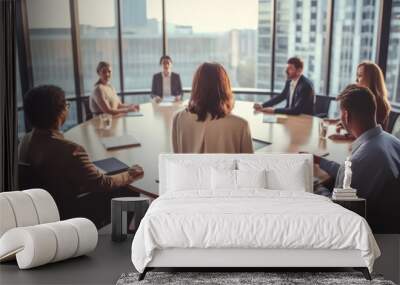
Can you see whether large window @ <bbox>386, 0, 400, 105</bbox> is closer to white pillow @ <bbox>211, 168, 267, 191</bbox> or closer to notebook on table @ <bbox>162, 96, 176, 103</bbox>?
white pillow @ <bbox>211, 168, 267, 191</bbox>

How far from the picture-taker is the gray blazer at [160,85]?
5793 millimetres

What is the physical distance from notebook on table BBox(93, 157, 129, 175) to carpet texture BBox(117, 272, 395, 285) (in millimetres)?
1750

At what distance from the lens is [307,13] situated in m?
5.68

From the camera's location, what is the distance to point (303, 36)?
5711 millimetres

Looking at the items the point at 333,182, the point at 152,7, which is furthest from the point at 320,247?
the point at 152,7

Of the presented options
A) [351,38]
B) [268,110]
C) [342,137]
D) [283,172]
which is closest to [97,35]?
[268,110]

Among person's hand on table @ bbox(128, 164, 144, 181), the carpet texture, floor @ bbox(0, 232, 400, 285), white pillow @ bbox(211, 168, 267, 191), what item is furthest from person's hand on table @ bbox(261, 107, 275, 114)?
the carpet texture

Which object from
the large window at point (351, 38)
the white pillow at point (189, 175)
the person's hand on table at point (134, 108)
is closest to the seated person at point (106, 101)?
the person's hand on table at point (134, 108)

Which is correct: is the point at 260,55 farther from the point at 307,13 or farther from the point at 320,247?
the point at 320,247

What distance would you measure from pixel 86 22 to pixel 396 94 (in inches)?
139

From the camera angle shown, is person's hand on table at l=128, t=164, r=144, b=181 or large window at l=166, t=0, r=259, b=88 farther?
person's hand on table at l=128, t=164, r=144, b=181

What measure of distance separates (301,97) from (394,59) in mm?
1074

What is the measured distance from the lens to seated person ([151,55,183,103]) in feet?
19.0

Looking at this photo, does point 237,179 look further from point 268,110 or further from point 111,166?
point 111,166
